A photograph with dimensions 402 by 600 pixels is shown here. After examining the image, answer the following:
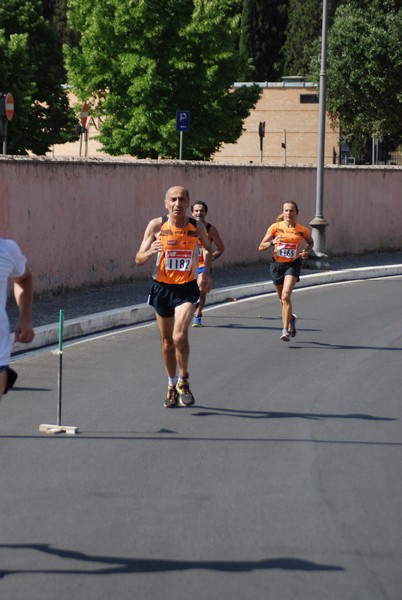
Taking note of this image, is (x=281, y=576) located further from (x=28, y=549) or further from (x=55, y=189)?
(x=55, y=189)

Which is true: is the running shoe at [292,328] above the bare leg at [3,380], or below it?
below

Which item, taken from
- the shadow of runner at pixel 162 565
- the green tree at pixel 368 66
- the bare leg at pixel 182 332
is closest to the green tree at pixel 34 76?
the green tree at pixel 368 66

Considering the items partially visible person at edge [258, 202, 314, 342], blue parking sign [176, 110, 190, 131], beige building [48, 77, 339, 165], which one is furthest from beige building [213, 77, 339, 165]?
partially visible person at edge [258, 202, 314, 342]

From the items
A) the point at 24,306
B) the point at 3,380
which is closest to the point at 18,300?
the point at 24,306

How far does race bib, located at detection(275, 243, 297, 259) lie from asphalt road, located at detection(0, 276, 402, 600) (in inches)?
61.7

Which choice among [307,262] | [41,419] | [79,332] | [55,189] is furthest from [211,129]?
[41,419]

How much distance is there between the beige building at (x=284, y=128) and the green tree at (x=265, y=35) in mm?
12715

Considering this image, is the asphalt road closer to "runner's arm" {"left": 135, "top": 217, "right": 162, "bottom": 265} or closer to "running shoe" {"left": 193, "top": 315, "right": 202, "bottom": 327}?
"runner's arm" {"left": 135, "top": 217, "right": 162, "bottom": 265}

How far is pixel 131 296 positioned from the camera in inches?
779

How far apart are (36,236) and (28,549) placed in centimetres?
1294

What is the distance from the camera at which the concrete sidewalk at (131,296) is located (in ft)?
52.3

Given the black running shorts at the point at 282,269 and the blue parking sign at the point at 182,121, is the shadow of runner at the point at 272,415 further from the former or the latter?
the blue parking sign at the point at 182,121

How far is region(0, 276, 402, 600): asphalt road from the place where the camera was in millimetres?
6031

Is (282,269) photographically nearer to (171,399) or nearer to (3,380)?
(171,399)
